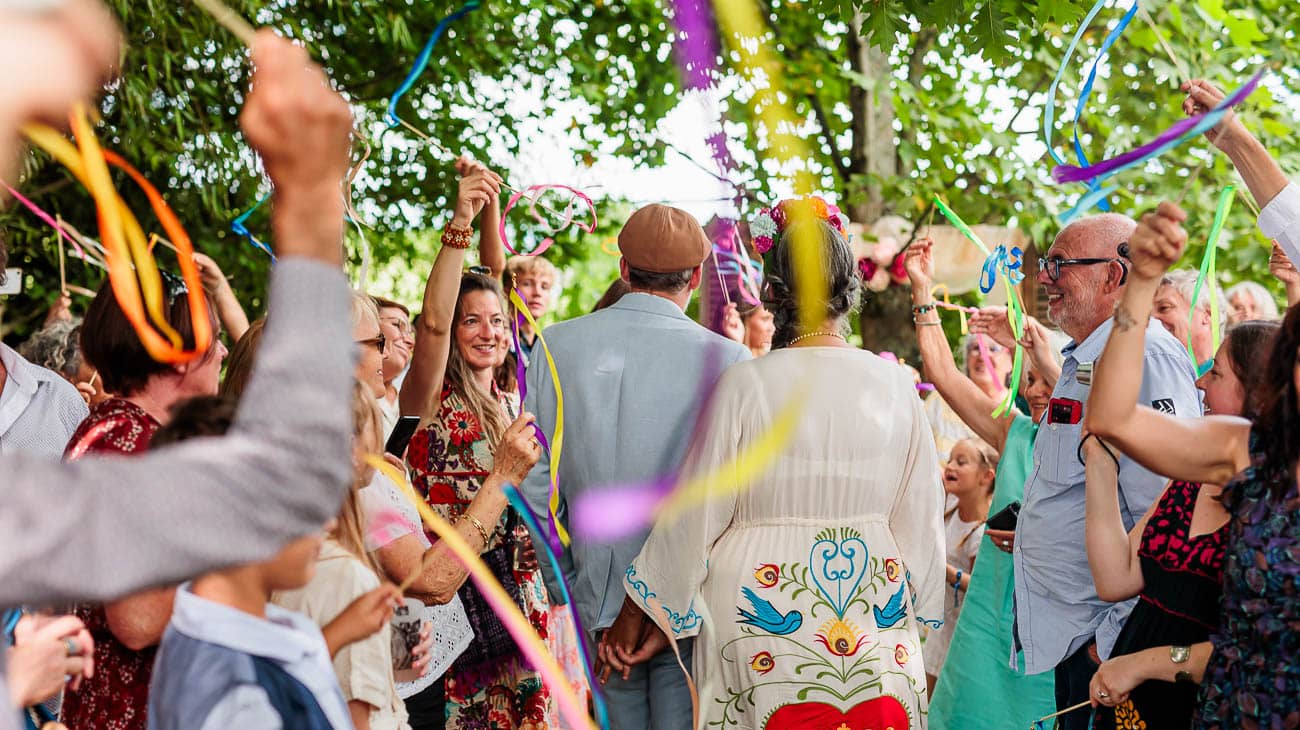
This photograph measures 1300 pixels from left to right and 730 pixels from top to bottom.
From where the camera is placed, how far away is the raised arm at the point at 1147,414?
82.4 inches

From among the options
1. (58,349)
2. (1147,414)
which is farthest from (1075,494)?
(58,349)

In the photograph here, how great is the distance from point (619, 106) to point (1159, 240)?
7036 millimetres

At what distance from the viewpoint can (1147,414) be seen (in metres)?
2.34

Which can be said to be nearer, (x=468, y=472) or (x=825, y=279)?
(x=825, y=279)

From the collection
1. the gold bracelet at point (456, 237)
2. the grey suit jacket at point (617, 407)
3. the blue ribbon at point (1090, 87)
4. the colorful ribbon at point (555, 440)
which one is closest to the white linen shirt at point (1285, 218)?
the blue ribbon at point (1090, 87)

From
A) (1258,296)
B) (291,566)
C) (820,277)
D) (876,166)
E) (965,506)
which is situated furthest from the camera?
(876,166)

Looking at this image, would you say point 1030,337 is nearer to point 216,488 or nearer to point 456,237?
point 456,237

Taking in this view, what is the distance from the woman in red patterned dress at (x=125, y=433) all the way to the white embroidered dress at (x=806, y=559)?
1.21 m

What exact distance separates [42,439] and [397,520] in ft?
4.22

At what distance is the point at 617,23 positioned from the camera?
880cm

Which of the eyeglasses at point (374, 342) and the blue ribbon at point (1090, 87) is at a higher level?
the blue ribbon at point (1090, 87)

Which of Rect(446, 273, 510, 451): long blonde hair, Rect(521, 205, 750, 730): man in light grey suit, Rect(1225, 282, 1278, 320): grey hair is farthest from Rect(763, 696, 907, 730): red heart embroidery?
Rect(1225, 282, 1278, 320): grey hair

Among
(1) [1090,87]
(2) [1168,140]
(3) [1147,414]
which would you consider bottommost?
(3) [1147,414]

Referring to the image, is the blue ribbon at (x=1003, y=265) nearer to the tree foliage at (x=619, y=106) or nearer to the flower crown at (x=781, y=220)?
the flower crown at (x=781, y=220)
